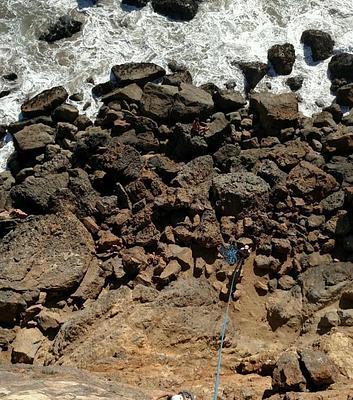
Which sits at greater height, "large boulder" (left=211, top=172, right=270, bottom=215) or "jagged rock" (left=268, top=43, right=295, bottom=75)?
"jagged rock" (left=268, top=43, right=295, bottom=75)

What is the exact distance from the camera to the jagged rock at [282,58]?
1763 centimetres

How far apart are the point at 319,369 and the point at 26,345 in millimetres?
6395

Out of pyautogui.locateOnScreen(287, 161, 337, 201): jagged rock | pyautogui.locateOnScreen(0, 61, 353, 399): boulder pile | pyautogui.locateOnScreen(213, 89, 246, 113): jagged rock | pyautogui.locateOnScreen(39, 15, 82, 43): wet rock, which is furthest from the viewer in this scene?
pyautogui.locateOnScreen(39, 15, 82, 43): wet rock

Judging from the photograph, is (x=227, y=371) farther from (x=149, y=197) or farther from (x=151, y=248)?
(x=149, y=197)

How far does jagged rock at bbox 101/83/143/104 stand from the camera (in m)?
16.2

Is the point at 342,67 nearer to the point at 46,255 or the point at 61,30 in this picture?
the point at 61,30

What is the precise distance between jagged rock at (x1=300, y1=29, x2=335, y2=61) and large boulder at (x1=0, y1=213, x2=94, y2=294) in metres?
10.2

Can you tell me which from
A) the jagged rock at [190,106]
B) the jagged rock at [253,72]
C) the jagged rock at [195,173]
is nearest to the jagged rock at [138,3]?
the jagged rock at [253,72]

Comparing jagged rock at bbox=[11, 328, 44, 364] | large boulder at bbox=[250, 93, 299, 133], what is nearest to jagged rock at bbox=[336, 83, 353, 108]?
large boulder at bbox=[250, 93, 299, 133]

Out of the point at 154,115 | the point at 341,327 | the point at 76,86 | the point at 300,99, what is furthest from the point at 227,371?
the point at 76,86

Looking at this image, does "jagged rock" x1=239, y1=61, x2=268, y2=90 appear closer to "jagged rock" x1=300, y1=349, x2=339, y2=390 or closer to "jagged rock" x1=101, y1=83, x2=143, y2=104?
"jagged rock" x1=101, y1=83, x2=143, y2=104

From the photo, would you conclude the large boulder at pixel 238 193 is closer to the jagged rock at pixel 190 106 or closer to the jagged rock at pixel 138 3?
the jagged rock at pixel 190 106

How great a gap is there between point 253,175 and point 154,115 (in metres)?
3.66

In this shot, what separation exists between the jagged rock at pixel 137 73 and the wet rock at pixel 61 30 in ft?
A: 9.56
